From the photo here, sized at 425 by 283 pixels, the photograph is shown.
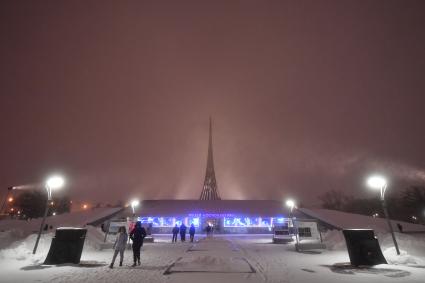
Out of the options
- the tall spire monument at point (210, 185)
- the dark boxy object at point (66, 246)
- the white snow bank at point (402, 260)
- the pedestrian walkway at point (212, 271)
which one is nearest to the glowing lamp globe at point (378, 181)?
the white snow bank at point (402, 260)

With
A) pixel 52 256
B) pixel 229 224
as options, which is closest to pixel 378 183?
pixel 52 256

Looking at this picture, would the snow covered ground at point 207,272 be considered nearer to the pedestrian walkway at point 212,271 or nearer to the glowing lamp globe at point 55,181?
the pedestrian walkway at point 212,271

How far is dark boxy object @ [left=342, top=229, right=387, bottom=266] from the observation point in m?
10.9

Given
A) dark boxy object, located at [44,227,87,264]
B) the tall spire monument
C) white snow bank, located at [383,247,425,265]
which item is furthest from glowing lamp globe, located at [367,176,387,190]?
the tall spire monument

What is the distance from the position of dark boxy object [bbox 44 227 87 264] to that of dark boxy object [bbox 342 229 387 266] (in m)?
9.98

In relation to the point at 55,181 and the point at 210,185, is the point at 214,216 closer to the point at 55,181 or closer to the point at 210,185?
the point at 55,181

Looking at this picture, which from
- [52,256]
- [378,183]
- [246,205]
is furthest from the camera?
[246,205]

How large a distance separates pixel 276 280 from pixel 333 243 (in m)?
12.7

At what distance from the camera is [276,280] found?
8531 millimetres

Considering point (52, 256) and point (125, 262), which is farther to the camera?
point (125, 262)

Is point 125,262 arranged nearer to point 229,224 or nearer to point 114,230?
point 114,230

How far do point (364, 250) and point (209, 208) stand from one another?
33.3 meters

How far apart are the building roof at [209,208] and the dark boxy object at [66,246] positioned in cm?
2959

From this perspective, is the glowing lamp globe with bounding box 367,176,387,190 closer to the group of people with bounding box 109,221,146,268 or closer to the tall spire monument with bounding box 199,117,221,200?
the group of people with bounding box 109,221,146,268
